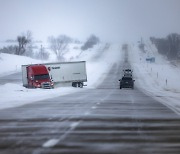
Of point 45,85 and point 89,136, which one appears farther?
point 45,85

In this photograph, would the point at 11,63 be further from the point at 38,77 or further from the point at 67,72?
the point at 38,77

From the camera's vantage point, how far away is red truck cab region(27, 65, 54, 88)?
5728 cm

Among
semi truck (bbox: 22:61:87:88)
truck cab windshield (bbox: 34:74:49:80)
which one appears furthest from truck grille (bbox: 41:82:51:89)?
truck cab windshield (bbox: 34:74:49:80)

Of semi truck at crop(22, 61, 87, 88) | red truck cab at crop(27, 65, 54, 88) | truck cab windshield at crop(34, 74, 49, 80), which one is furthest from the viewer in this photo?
semi truck at crop(22, 61, 87, 88)

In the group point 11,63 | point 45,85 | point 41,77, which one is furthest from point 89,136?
point 11,63

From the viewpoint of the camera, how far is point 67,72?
2579 inches

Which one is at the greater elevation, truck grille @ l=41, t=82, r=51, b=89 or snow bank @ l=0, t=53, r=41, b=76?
snow bank @ l=0, t=53, r=41, b=76

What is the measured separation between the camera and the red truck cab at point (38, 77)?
188ft

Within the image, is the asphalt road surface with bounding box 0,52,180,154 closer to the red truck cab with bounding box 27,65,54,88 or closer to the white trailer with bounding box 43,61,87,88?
the red truck cab with bounding box 27,65,54,88

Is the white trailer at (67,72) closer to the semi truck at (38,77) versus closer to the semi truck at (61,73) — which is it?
the semi truck at (61,73)

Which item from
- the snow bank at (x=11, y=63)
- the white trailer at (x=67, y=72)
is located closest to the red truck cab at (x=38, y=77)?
the white trailer at (x=67, y=72)

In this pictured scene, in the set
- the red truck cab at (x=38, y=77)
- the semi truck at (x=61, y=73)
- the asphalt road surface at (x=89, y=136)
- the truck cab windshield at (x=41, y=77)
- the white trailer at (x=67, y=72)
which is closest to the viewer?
the asphalt road surface at (x=89, y=136)

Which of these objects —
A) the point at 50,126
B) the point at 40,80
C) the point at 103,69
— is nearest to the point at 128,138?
the point at 50,126

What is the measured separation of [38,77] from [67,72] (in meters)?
8.64
